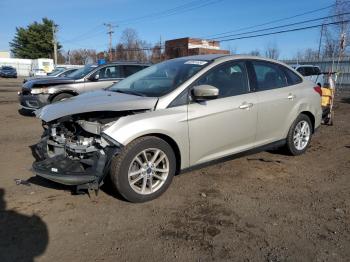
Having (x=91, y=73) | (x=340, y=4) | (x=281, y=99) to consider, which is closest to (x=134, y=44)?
(x=340, y=4)

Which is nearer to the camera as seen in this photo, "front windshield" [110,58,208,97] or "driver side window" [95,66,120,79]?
"front windshield" [110,58,208,97]

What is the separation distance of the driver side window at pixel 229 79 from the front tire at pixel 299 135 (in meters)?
1.34

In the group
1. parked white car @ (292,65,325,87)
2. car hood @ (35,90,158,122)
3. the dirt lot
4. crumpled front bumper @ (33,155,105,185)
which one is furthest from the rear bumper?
parked white car @ (292,65,325,87)

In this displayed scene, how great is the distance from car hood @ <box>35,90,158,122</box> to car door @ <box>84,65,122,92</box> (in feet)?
19.8

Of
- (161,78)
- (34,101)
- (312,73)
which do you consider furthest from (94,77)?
(312,73)

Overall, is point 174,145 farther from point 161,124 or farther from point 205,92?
point 205,92

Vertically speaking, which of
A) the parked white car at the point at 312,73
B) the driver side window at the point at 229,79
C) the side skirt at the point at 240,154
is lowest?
the side skirt at the point at 240,154

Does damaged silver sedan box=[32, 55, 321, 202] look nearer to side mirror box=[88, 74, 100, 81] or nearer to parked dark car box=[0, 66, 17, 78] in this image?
side mirror box=[88, 74, 100, 81]

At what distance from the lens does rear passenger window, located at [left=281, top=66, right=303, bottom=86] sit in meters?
6.02

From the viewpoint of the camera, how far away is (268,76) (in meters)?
5.68

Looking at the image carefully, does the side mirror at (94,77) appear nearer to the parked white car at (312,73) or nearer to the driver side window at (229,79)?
the driver side window at (229,79)

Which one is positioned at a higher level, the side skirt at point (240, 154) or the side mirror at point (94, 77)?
the side mirror at point (94, 77)

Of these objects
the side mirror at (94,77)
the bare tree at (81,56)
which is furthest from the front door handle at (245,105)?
the bare tree at (81,56)

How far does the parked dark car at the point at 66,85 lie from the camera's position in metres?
10.3
